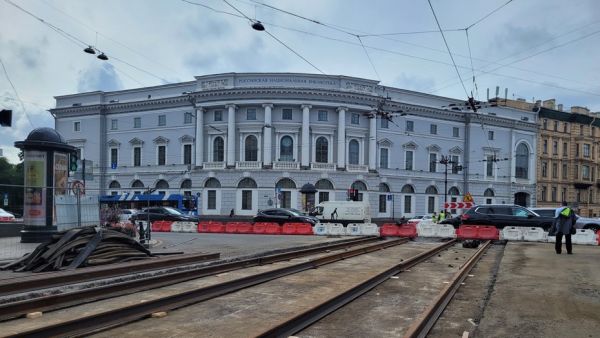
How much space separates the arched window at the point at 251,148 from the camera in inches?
2191

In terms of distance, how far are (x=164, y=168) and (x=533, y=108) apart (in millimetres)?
51423

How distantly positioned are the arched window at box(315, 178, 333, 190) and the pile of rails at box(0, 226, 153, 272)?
42882mm

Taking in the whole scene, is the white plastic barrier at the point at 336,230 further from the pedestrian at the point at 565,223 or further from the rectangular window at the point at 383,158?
the rectangular window at the point at 383,158

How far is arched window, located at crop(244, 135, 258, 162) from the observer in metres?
55.7

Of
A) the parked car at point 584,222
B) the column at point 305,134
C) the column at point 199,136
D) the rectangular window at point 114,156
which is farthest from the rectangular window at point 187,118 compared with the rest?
the parked car at point 584,222

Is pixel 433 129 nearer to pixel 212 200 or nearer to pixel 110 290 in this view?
pixel 212 200

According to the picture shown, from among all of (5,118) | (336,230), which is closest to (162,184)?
(336,230)

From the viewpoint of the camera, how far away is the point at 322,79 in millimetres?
55156

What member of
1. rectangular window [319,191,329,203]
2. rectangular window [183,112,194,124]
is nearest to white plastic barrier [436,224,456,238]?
rectangular window [319,191,329,203]

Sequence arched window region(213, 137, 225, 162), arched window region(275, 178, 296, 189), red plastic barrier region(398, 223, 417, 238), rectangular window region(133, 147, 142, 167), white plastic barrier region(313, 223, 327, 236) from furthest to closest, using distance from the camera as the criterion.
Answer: rectangular window region(133, 147, 142, 167) < arched window region(213, 137, 225, 162) < arched window region(275, 178, 296, 189) < white plastic barrier region(313, 223, 327, 236) < red plastic barrier region(398, 223, 417, 238)

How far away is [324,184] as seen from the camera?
181 ft

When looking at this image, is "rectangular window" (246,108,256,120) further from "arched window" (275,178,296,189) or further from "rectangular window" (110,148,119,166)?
"rectangular window" (110,148,119,166)

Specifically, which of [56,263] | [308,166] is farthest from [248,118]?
[56,263]

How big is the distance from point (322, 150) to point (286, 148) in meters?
4.11
